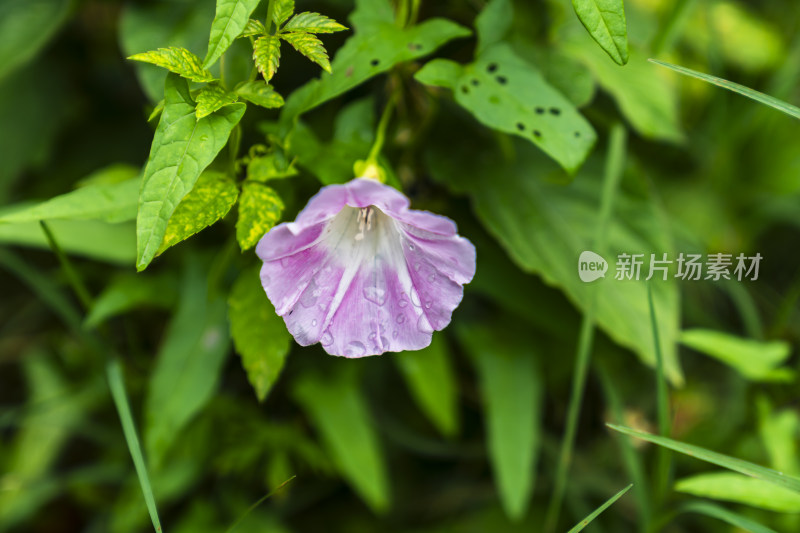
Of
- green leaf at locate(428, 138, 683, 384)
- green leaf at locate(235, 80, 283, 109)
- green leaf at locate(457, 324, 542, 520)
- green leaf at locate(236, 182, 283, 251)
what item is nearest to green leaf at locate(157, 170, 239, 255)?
green leaf at locate(236, 182, 283, 251)

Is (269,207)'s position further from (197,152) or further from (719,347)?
(719,347)

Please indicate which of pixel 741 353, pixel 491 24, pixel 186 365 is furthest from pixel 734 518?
pixel 186 365

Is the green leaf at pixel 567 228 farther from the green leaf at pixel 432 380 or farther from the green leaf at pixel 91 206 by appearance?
the green leaf at pixel 91 206

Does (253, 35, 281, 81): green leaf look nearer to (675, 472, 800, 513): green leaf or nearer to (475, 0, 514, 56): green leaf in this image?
(475, 0, 514, 56): green leaf

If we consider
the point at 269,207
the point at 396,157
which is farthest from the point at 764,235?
the point at 269,207

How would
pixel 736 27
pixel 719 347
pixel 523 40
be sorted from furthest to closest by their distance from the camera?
1. pixel 736 27
2. pixel 523 40
3. pixel 719 347

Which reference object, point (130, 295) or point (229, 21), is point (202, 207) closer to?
point (229, 21)

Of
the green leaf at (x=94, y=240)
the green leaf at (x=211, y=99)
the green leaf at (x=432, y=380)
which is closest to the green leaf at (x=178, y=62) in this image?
the green leaf at (x=211, y=99)
